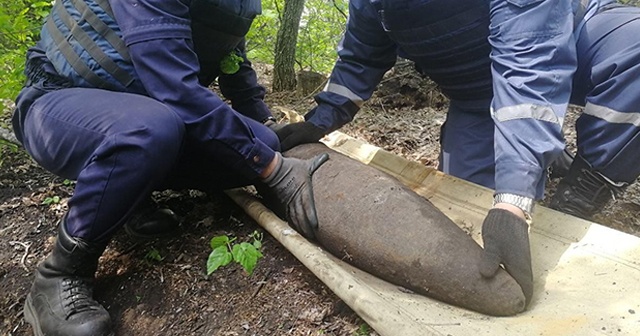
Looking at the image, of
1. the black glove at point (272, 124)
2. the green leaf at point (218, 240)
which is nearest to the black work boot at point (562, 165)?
the black glove at point (272, 124)

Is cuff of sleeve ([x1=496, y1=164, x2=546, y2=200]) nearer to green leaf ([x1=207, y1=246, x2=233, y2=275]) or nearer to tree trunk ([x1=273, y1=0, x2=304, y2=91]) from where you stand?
green leaf ([x1=207, y1=246, x2=233, y2=275])

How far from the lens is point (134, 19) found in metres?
1.80

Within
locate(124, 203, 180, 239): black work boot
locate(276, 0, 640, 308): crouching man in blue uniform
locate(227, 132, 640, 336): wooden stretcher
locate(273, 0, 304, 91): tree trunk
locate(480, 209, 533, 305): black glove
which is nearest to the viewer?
locate(227, 132, 640, 336): wooden stretcher

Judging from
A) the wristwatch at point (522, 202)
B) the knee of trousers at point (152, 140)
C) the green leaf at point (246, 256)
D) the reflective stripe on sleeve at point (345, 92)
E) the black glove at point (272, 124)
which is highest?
the knee of trousers at point (152, 140)

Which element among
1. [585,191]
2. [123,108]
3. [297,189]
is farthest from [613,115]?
[123,108]

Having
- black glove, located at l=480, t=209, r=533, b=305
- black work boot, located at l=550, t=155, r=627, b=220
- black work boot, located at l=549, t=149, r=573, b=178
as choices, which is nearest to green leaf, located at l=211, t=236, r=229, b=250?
black glove, located at l=480, t=209, r=533, b=305

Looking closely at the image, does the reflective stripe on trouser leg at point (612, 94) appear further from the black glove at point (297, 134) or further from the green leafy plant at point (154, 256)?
the green leafy plant at point (154, 256)

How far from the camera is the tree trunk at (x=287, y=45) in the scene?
181 inches

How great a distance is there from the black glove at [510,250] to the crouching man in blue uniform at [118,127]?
0.71 m

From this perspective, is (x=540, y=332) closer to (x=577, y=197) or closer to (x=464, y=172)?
(x=577, y=197)

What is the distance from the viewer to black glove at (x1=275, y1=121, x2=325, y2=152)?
251 centimetres

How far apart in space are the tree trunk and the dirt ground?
8.10 feet

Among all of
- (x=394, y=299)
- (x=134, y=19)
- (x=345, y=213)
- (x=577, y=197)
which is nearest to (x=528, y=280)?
(x=394, y=299)

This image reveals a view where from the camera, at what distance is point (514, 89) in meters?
1.75
